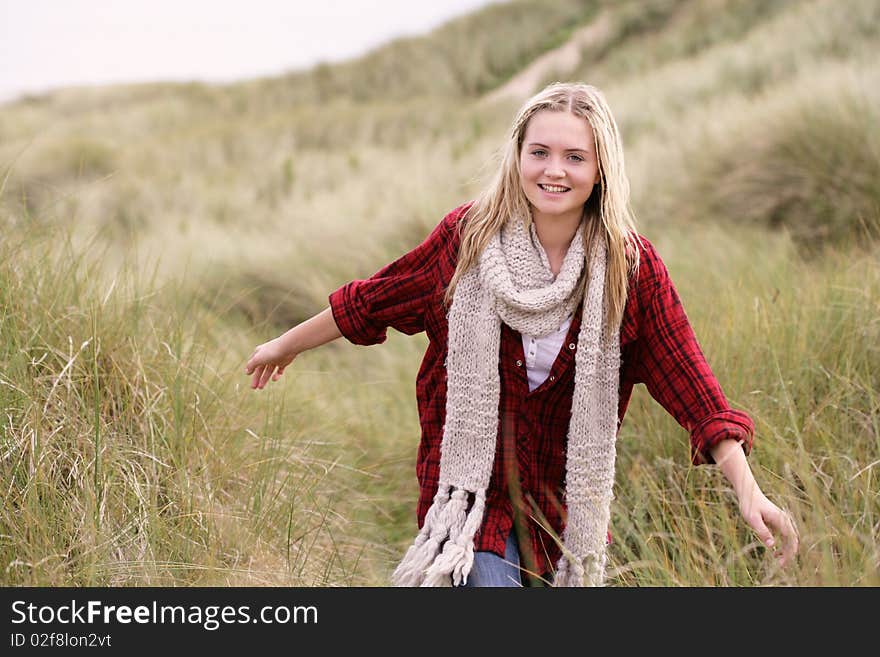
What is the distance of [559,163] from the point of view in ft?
8.98

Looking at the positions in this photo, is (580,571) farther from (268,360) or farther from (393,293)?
(268,360)

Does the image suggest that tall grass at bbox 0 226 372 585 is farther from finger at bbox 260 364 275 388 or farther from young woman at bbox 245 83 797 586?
young woman at bbox 245 83 797 586

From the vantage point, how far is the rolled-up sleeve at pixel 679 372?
102 inches

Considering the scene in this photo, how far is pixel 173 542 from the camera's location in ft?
9.11

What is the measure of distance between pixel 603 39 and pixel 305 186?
32.0 ft

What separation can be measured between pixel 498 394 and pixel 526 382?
0.10m

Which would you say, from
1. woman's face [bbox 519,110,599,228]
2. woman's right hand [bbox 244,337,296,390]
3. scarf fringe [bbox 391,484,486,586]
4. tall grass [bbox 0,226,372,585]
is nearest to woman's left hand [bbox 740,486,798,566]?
scarf fringe [bbox 391,484,486,586]

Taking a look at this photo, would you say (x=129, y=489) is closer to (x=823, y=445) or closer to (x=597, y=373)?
(x=597, y=373)

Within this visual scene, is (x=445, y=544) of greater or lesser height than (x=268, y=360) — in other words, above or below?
below

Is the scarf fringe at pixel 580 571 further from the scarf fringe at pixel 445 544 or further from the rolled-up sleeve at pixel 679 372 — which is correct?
the rolled-up sleeve at pixel 679 372

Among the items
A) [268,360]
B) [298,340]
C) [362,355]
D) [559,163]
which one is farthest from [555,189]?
[362,355]

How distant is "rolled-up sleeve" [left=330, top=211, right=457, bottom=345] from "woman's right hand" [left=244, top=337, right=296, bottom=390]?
197 mm

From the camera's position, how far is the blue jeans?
2.70 metres

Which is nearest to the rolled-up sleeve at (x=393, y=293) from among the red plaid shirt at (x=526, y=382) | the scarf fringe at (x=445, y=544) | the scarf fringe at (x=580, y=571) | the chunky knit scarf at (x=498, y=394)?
the red plaid shirt at (x=526, y=382)
